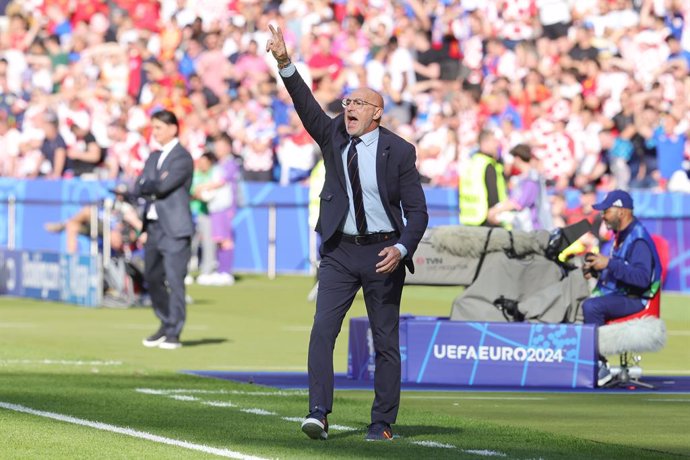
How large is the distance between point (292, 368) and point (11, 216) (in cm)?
1595

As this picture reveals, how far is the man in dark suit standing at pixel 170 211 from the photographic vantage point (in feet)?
58.5

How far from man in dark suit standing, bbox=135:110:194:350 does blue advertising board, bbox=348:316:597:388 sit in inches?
137

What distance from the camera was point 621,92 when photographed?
2862cm

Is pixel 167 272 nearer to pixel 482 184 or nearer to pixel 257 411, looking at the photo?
pixel 482 184

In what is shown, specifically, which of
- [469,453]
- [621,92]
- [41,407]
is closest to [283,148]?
[621,92]

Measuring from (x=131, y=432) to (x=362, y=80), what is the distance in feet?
69.6

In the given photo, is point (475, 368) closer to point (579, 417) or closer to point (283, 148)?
point (579, 417)

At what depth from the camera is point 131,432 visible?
11320 millimetres

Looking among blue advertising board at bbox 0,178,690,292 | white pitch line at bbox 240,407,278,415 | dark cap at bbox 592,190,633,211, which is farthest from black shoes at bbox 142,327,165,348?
blue advertising board at bbox 0,178,690,292

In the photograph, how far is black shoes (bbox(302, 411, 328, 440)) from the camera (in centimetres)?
1078

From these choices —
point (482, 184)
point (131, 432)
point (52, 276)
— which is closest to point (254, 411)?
point (131, 432)

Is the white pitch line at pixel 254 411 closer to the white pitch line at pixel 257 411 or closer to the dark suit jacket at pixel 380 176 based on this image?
the white pitch line at pixel 257 411

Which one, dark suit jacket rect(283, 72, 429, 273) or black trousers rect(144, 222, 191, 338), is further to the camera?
black trousers rect(144, 222, 191, 338)

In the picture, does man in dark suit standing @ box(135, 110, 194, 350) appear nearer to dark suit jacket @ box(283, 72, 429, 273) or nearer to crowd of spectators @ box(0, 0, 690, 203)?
dark suit jacket @ box(283, 72, 429, 273)
